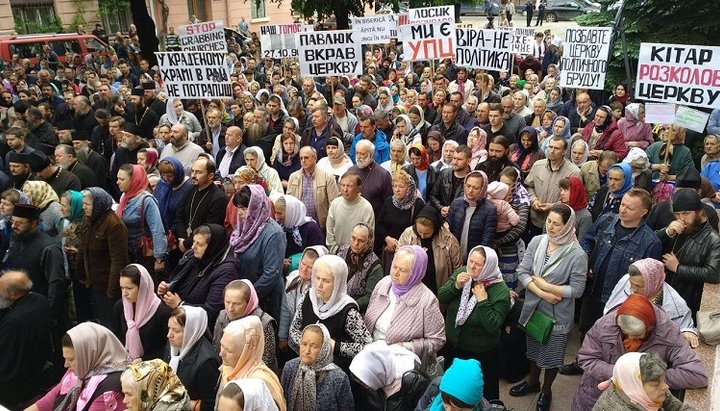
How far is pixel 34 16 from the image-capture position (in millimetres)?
26375

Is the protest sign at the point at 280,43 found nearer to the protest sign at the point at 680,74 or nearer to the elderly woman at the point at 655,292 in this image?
the protest sign at the point at 680,74

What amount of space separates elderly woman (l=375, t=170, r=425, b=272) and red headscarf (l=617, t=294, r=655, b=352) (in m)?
2.29

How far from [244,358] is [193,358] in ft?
1.46

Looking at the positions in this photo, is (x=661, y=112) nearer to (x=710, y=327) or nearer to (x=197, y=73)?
(x=710, y=327)

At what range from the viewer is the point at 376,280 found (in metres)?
5.00

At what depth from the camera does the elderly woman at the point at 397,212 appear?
5.89 metres

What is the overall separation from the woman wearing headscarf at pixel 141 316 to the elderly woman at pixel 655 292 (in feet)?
10.4

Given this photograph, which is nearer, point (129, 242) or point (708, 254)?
point (708, 254)

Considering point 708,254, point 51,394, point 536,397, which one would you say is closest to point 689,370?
point 708,254

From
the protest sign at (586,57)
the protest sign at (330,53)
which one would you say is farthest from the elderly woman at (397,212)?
the protest sign at (330,53)

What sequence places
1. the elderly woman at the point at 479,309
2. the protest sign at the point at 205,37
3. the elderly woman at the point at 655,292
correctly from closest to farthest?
the elderly woman at the point at 655,292 → the elderly woman at the point at 479,309 → the protest sign at the point at 205,37

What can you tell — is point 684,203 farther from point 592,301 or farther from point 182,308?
point 182,308

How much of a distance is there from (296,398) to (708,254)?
3.26 metres

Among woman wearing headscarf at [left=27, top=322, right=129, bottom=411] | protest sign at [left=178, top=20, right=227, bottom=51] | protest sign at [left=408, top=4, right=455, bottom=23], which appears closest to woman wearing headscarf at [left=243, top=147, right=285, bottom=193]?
woman wearing headscarf at [left=27, top=322, right=129, bottom=411]
